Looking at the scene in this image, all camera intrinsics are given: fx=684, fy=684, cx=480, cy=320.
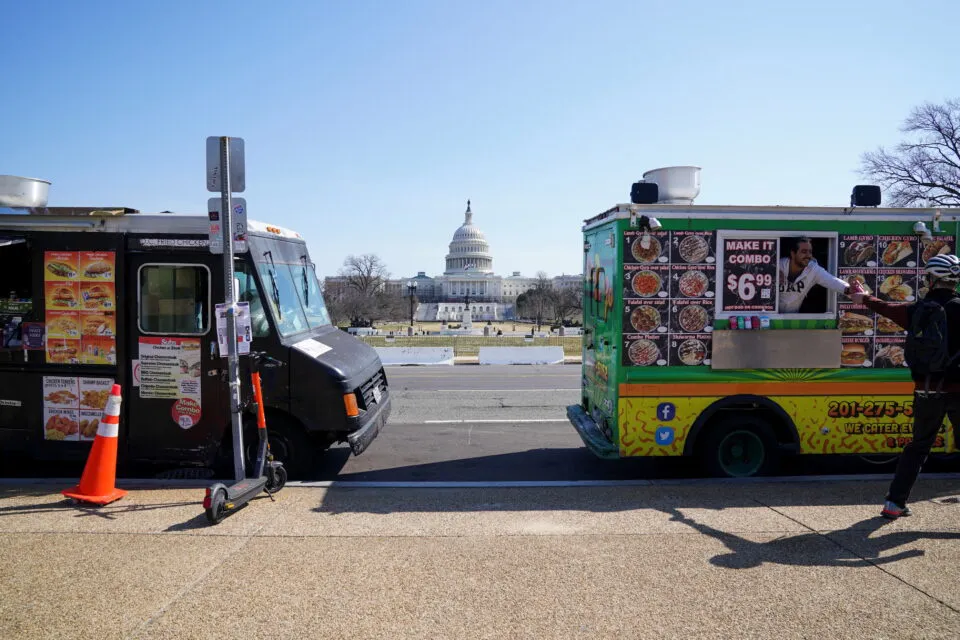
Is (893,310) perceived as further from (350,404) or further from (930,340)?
(350,404)

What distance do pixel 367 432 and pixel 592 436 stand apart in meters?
2.18

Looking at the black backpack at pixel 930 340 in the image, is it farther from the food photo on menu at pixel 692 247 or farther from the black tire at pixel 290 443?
the black tire at pixel 290 443

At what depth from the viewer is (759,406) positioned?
627 cm

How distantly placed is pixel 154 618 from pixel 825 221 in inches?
238

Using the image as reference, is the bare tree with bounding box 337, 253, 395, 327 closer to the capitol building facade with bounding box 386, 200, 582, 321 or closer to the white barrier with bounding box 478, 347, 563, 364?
the white barrier with bounding box 478, 347, 563, 364

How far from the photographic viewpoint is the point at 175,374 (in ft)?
20.6

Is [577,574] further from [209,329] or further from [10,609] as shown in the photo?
[209,329]

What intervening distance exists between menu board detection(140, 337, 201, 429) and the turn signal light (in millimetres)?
1354

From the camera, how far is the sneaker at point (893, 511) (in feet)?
16.3

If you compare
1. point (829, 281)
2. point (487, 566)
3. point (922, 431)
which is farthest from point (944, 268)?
point (487, 566)

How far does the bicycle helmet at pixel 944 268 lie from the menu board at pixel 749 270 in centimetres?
137

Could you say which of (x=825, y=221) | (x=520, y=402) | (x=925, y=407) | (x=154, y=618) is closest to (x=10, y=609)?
(x=154, y=618)

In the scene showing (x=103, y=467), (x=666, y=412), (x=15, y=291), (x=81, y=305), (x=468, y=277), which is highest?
(x=468, y=277)

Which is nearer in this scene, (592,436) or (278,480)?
(278,480)
